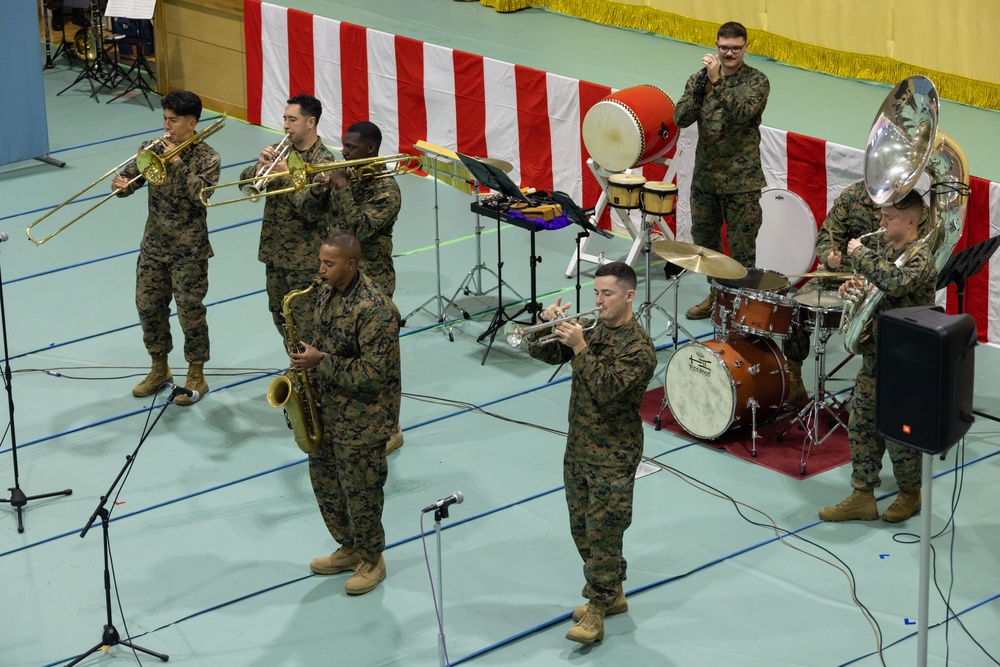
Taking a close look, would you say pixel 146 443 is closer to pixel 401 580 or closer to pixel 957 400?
pixel 401 580

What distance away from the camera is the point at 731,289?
26.1ft

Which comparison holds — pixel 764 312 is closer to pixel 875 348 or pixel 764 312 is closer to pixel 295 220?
pixel 875 348

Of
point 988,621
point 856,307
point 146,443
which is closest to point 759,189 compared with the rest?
point 856,307

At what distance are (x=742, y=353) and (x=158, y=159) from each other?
3.56 metres

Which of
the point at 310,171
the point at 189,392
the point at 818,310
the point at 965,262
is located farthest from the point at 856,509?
the point at 189,392

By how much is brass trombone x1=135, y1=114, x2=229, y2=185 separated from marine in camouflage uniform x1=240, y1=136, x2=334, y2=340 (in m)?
0.36

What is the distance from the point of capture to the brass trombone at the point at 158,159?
796 centimetres

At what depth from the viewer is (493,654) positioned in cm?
621

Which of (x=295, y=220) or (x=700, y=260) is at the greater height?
(x=295, y=220)

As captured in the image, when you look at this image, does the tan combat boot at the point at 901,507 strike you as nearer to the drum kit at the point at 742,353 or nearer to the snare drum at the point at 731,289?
the drum kit at the point at 742,353

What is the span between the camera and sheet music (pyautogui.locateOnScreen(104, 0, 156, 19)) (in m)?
14.3

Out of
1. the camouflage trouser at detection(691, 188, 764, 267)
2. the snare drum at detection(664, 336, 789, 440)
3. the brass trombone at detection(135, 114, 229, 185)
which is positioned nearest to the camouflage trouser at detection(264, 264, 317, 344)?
the brass trombone at detection(135, 114, 229, 185)

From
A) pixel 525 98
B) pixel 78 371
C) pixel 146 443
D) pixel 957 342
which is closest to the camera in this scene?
pixel 957 342

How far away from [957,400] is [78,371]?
603 centimetres
